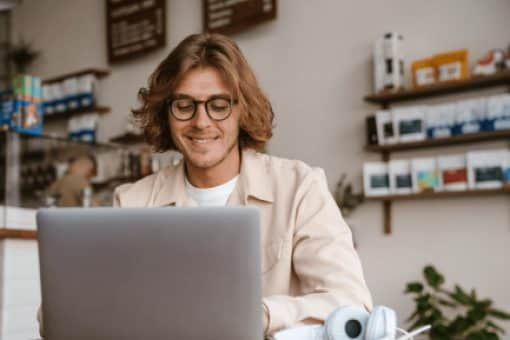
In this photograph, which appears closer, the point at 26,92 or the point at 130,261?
the point at 130,261

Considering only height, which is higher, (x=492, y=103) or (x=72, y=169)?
(x=492, y=103)

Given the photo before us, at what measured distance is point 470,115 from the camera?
3.47m

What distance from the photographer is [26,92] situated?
354 cm

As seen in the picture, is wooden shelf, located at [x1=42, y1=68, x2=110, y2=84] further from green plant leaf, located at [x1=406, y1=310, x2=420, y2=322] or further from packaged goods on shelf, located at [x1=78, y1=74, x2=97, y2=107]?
green plant leaf, located at [x1=406, y1=310, x2=420, y2=322]

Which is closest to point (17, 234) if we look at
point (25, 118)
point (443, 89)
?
point (25, 118)

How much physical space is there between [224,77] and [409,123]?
2382 mm

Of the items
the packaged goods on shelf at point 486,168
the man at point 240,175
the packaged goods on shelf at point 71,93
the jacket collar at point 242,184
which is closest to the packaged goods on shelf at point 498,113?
the packaged goods on shelf at point 486,168

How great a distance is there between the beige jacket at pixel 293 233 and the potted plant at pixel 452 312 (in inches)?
86.5

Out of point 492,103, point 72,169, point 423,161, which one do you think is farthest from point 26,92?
point 492,103

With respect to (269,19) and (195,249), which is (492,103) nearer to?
(269,19)

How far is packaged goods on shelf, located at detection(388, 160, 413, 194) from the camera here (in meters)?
3.69

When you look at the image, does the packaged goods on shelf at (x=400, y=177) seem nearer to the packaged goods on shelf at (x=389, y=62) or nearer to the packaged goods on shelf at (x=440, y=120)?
the packaged goods on shelf at (x=440, y=120)

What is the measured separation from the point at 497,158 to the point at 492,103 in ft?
1.00

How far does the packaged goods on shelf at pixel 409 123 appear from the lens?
363 cm
